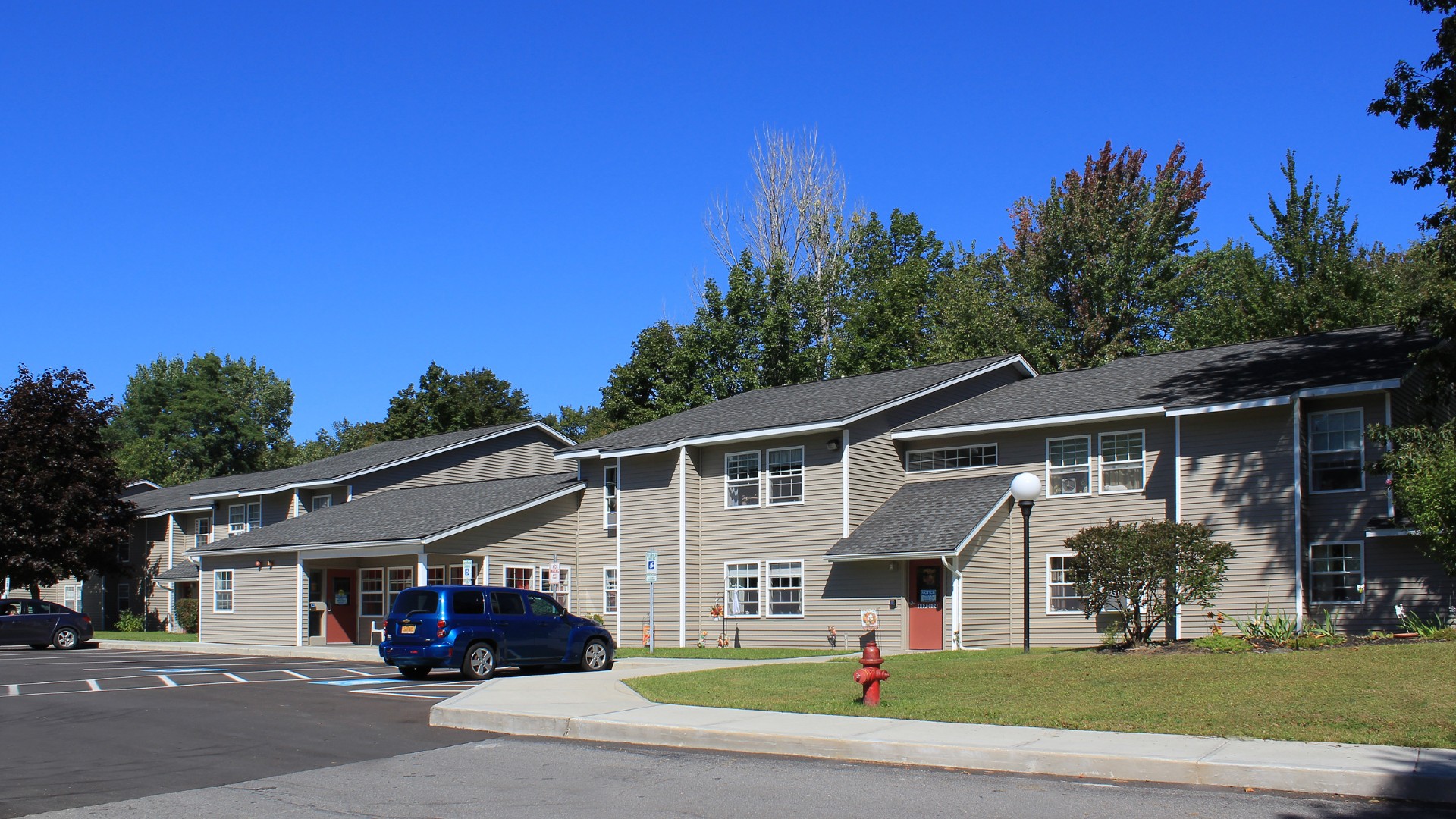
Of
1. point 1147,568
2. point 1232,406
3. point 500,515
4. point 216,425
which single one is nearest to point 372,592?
point 500,515

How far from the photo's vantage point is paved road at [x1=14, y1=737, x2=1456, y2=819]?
8898mm

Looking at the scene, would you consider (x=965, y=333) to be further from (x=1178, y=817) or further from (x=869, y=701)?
(x=1178, y=817)

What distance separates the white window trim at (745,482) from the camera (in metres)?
30.3

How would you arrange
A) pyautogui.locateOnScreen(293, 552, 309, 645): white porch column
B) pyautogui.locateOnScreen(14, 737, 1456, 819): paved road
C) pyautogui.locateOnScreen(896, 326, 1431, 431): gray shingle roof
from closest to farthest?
pyautogui.locateOnScreen(14, 737, 1456, 819): paved road
pyautogui.locateOnScreen(896, 326, 1431, 431): gray shingle roof
pyautogui.locateOnScreen(293, 552, 309, 645): white porch column

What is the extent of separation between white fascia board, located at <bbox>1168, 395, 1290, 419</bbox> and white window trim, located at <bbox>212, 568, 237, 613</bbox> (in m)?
27.4

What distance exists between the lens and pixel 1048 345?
43.2 m

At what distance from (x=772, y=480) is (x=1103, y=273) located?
1761 centimetres

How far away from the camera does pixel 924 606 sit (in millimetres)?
27219

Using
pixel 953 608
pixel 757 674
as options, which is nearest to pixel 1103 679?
pixel 757 674

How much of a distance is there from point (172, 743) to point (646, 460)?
19.8 meters

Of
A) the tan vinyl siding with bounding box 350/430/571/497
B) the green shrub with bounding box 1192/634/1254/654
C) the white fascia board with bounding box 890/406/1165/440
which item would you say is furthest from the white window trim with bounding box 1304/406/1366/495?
the tan vinyl siding with bounding box 350/430/571/497

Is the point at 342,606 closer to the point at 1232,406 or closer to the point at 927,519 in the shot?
the point at 927,519

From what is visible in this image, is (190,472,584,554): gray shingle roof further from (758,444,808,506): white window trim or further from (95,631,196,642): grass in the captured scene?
(758,444,808,506): white window trim

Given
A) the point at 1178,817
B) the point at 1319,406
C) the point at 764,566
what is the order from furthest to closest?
the point at 764,566, the point at 1319,406, the point at 1178,817
